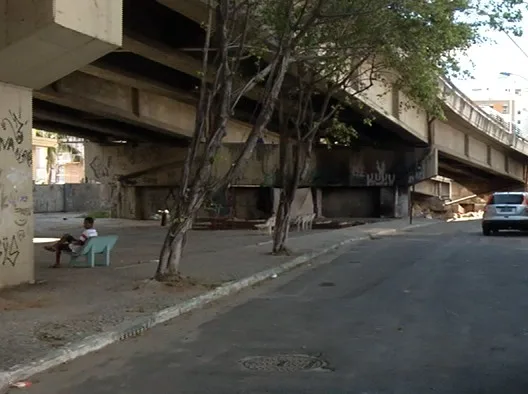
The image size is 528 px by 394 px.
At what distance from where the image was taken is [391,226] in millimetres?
33219

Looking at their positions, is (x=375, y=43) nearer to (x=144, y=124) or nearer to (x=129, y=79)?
(x=129, y=79)

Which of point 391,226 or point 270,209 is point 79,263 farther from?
point 270,209

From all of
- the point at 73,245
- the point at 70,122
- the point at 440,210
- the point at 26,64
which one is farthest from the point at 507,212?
the point at 440,210

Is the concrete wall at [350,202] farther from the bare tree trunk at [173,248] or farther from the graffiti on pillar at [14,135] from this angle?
the graffiti on pillar at [14,135]

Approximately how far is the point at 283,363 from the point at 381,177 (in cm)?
3441

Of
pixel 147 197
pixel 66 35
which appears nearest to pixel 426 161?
pixel 147 197

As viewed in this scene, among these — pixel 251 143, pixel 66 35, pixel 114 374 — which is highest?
pixel 66 35

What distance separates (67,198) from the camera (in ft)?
208

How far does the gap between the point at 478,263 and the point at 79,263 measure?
29.8 ft

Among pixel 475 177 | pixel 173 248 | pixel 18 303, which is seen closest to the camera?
pixel 18 303

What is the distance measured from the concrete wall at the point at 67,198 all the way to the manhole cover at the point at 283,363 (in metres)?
55.8

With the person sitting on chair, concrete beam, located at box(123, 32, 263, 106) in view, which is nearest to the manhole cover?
the person sitting on chair

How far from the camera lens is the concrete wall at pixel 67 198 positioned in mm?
62219

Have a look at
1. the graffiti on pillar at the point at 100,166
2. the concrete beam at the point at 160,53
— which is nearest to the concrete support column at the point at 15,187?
the concrete beam at the point at 160,53
